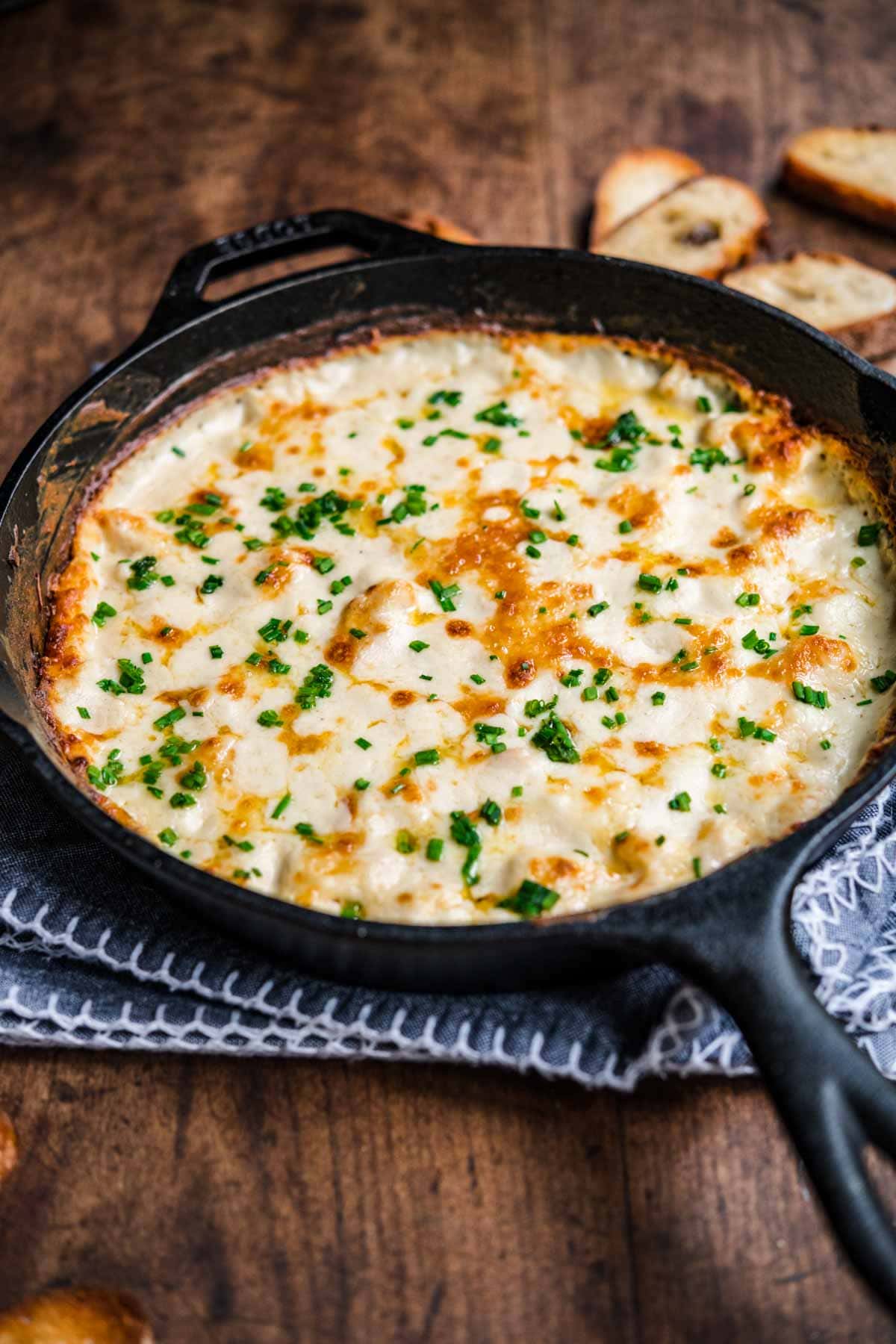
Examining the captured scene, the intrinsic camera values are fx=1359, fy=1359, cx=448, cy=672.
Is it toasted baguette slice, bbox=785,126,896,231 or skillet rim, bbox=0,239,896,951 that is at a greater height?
toasted baguette slice, bbox=785,126,896,231

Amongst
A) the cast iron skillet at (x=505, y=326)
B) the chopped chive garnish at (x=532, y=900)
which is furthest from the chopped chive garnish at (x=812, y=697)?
the chopped chive garnish at (x=532, y=900)

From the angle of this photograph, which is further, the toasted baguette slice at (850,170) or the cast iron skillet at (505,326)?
the toasted baguette slice at (850,170)

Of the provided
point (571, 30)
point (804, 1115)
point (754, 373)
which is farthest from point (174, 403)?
point (571, 30)

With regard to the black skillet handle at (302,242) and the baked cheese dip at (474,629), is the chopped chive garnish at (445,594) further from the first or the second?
the black skillet handle at (302,242)

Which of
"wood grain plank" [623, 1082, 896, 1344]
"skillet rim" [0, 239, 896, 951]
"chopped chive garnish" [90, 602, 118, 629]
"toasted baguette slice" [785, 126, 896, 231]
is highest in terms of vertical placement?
"toasted baguette slice" [785, 126, 896, 231]

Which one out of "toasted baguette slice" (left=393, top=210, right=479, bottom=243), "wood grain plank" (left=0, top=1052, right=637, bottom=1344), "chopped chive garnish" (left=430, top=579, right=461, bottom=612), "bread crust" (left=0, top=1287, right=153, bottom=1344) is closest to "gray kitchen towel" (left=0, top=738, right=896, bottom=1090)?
"wood grain plank" (left=0, top=1052, right=637, bottom=1344)

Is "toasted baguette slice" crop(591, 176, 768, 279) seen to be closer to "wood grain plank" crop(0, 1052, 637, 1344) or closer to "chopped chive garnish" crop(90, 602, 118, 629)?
"chopped chive garnish" crop(90, 602, 118, 629)

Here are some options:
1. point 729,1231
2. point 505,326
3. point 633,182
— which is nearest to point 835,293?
point 633,182
